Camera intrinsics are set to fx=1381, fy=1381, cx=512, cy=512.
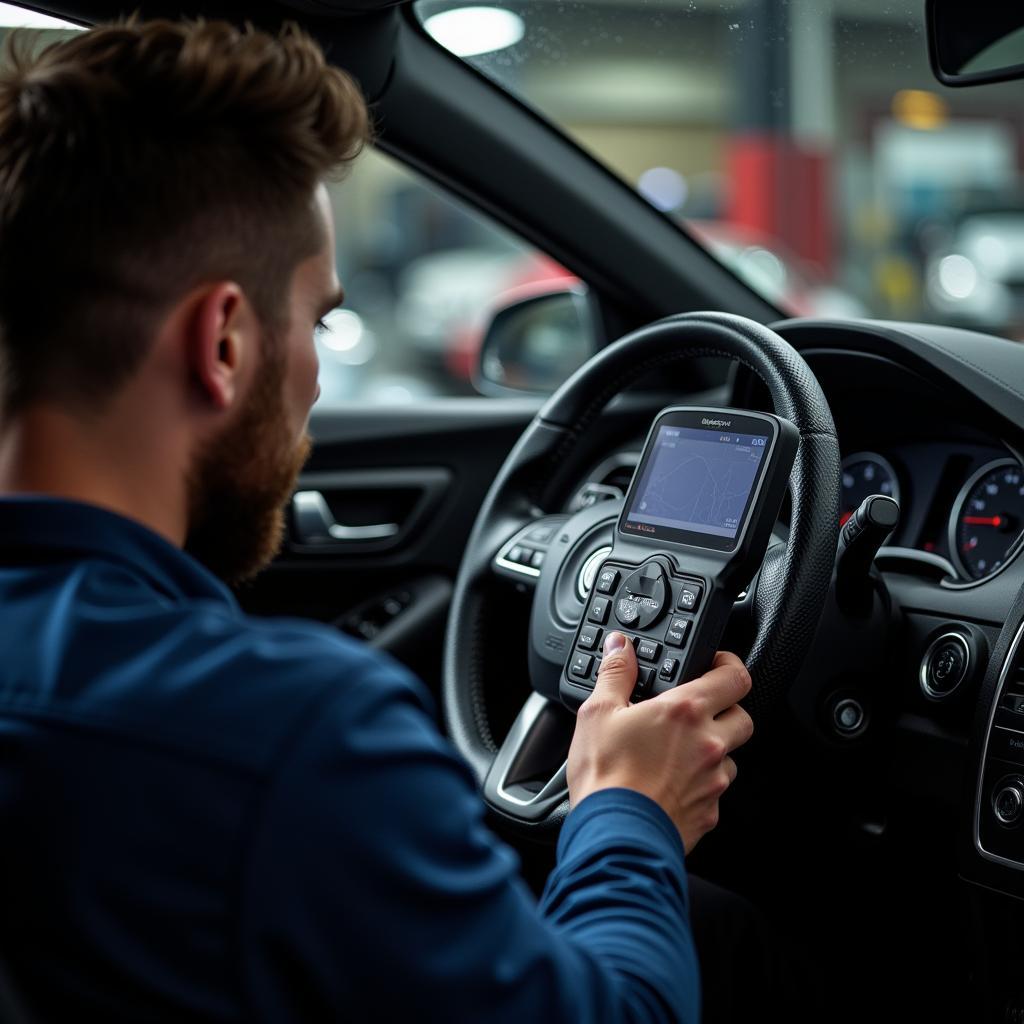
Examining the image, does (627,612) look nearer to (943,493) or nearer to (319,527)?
(943,493)

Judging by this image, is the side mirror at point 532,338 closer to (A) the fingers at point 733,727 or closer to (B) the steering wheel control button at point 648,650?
(B) the steering wheel control button at point 648,650

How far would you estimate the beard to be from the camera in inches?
40.3

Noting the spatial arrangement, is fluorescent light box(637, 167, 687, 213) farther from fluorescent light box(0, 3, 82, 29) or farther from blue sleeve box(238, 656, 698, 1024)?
blue sleeve box(238, 656, 698, 1024)

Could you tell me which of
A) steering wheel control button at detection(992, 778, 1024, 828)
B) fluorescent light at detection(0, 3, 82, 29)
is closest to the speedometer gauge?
steering wheel control button at detection(992, 778, 1024, 828)

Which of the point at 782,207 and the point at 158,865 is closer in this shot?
the point at 158,865

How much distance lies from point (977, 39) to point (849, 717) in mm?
846

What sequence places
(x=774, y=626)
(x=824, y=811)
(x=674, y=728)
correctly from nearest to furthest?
(x=674, y=728) → (x=774, y=626) → (x=824, y=811)

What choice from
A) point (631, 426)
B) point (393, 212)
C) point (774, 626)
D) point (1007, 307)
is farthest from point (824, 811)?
point (393, 212)

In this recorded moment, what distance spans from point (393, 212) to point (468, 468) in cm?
1603

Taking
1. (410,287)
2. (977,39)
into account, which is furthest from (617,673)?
(410,287)

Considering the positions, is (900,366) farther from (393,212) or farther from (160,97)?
(393,212)

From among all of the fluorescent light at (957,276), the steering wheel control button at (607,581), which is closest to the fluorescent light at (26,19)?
the steering wheel control button at (607,581)

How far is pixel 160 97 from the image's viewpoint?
1.01 m

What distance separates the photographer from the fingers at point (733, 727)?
4.12 ft
